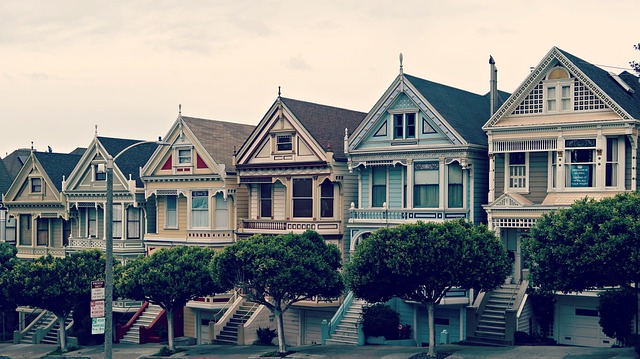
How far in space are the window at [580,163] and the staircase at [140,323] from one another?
24206 mm

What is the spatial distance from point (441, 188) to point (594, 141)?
7259mm

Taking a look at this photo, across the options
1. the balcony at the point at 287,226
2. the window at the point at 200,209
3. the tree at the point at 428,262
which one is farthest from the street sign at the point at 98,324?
the window at the point at 200,209

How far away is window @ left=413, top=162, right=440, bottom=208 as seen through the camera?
4059cm

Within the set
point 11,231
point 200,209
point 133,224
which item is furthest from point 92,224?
point 200,209

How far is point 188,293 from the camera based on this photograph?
41531mm

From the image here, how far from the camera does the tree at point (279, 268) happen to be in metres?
37.1

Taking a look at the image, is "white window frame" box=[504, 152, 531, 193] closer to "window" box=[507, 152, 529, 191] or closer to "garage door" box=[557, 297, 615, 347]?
"window" box=[507, 152, 529, 191]

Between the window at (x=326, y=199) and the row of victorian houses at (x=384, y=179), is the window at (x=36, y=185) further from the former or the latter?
the window at (x=326, y=199)

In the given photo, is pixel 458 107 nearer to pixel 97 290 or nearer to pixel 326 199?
pixel 326 199

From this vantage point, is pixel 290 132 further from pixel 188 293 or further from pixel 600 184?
pixel 600 184

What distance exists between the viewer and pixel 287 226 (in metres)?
45.0

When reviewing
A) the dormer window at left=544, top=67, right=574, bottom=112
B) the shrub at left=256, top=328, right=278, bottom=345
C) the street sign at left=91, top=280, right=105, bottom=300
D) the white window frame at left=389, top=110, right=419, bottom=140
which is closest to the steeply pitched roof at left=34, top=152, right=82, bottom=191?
the shrub at left=256, top=328, right=278, bottom=345

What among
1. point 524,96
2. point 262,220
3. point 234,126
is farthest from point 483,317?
point 234,126

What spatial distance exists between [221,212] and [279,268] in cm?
1124
